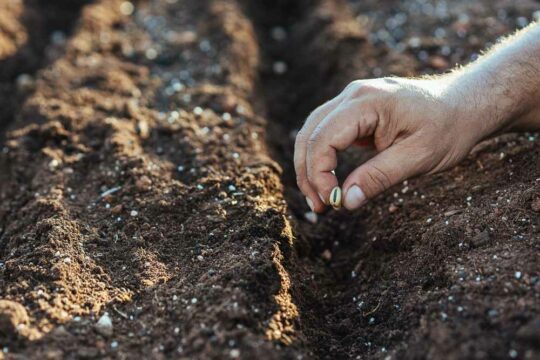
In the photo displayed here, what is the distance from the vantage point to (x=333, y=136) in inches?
79.4

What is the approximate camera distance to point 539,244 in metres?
1.87

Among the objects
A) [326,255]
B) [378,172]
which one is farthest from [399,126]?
[326,255]

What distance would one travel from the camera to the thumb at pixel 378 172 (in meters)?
2.01

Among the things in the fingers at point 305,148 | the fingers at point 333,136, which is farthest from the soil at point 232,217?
the fingers at point 333,136

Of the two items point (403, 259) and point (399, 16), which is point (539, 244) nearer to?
point (403, 259)

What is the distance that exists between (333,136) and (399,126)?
9.2 inches

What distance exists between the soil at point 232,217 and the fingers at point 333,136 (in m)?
0.28

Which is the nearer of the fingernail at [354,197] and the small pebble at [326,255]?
the fingernail at [354,197]

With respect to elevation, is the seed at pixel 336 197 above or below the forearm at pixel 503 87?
below

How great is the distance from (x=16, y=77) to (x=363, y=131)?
250 cm

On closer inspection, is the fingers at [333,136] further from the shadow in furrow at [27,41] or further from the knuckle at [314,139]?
the shadow in furrow at [27,41]

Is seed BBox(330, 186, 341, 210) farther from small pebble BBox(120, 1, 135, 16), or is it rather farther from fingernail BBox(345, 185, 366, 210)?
small pebble BBox(120, 1, 135, 16)

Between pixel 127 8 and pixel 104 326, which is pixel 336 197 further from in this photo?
pixel 127 8

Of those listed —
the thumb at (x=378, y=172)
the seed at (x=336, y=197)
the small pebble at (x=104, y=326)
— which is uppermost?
the thumb at (x=378, y=172)
